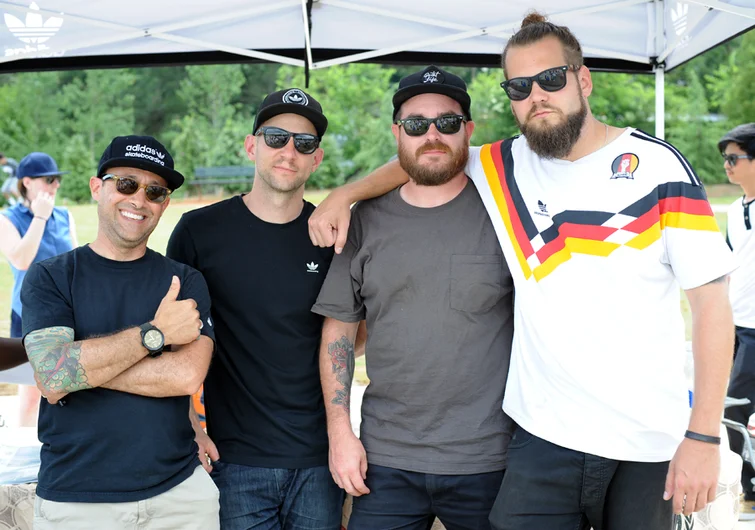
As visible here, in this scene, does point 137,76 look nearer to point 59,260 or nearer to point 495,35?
point 495,35

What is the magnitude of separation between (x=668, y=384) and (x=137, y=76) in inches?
1249

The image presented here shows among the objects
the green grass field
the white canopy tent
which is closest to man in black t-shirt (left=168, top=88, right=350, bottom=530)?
the white canopy tent

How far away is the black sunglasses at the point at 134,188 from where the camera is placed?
8.73 feet

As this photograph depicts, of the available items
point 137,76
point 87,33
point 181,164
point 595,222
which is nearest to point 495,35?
point 87,33

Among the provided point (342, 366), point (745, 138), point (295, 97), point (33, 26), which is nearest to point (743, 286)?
point (745, 138)

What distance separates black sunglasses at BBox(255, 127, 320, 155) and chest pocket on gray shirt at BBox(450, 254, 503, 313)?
0.77 m

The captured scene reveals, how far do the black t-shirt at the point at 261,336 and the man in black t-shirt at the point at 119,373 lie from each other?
205 millimetres

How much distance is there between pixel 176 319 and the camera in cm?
249

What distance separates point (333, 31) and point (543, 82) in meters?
2.87

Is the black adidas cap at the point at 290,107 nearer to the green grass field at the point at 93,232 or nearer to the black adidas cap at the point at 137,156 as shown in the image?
the black adidas cap at the point at 137,156

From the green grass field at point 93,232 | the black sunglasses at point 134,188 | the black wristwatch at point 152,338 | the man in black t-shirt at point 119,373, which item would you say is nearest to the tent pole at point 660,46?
the black sunglasses at point 134,188

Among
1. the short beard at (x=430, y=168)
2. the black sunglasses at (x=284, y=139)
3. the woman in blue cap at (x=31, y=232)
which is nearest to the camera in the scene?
the short beard at (x=430, y=168)

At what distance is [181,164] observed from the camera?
26266mm

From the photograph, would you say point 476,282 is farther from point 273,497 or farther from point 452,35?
point 452,35
